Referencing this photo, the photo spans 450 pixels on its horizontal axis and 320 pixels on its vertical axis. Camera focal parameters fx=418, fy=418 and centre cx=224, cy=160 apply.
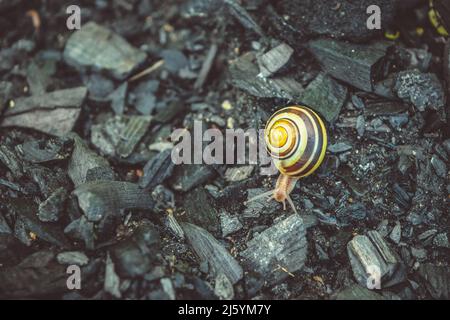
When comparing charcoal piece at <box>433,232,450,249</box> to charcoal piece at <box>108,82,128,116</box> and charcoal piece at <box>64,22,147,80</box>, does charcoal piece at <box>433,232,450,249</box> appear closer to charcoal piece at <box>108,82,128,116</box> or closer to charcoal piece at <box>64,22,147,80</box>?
charcoal piece at <box>108,82,128,116</box>

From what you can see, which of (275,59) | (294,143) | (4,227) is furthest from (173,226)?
(275,59)

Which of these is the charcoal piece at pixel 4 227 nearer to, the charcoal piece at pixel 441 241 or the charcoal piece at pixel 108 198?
the charcoal piece at pixel 108 198

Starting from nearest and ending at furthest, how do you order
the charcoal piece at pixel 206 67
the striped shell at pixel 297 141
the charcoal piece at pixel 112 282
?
1. the charcoal piece at pixel 112 282
2. the striped shell at pixel 297 141
3. the charcoal piece at pixel 206 67

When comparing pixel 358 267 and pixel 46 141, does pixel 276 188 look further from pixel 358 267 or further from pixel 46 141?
pixel 46 141

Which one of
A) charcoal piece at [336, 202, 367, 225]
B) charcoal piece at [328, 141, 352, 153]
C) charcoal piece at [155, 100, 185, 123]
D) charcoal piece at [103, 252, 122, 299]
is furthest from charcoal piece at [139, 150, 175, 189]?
charcoal piece at [336, 202, 367, 225]

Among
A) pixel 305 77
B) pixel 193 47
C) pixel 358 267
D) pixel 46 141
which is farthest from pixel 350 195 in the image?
pixel 46 141

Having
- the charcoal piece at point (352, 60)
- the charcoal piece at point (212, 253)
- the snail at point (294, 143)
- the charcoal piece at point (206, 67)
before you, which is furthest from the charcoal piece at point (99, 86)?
the charcoal piece at point (352, 60)
